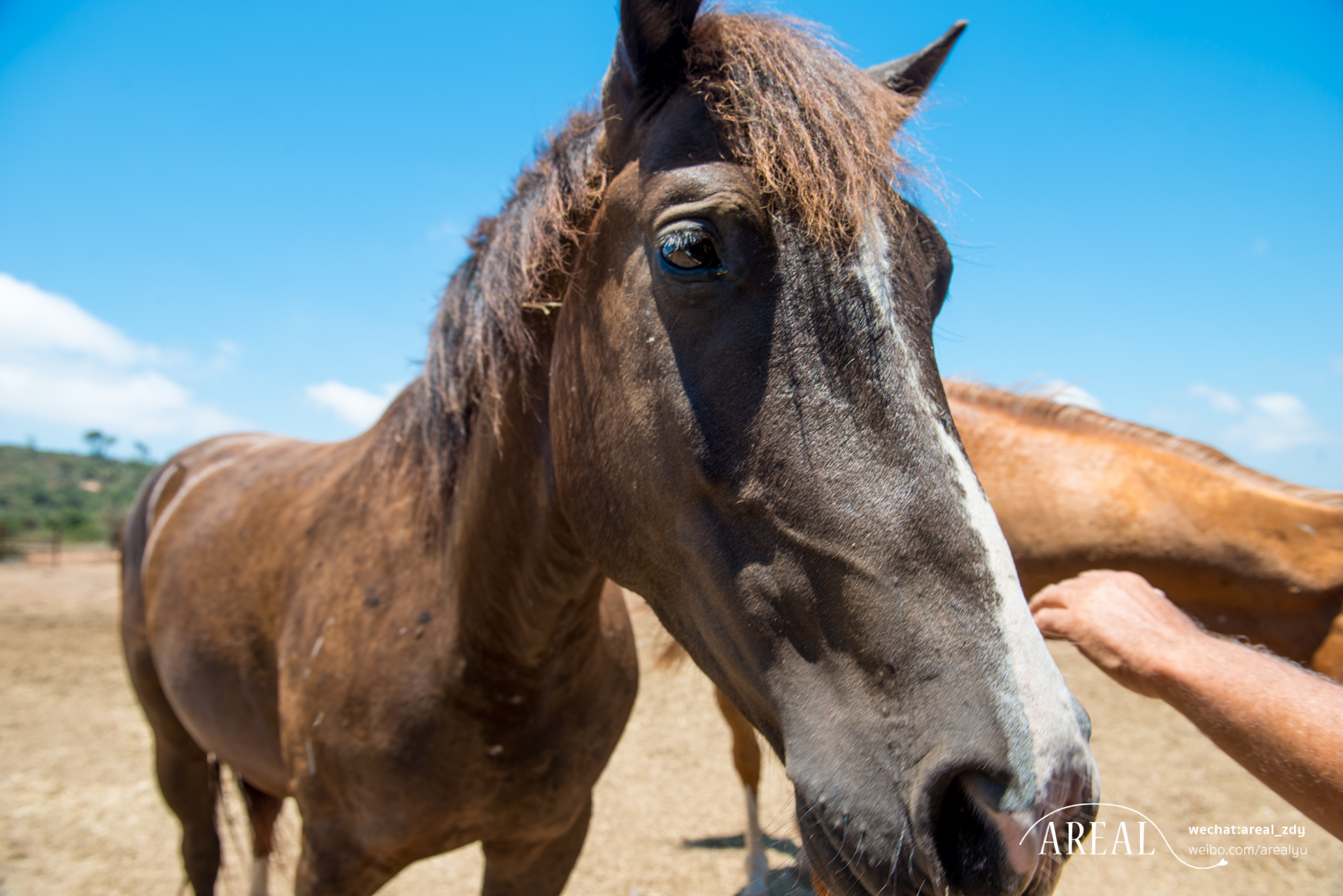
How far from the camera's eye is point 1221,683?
1.37 meters

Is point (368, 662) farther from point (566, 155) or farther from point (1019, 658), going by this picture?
point (1019, 658)

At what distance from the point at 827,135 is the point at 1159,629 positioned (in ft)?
4.19

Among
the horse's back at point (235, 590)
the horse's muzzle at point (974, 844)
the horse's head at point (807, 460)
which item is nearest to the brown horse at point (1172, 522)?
the horse's head at point (807, 460)

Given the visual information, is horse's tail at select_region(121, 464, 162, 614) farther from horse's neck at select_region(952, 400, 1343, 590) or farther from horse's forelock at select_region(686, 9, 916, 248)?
horse's neck at select_region(952, 400, 1343, 590)

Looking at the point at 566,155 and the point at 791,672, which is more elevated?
the point at 566,155

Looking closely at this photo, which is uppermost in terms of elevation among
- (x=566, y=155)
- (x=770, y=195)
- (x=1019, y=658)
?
(x=566, y=155)

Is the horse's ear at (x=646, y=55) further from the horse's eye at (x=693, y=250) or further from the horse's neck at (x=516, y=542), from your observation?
the horse's neck at (x=516, y=542)

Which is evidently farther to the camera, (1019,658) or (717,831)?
(717,831)

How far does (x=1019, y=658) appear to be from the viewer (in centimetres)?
89

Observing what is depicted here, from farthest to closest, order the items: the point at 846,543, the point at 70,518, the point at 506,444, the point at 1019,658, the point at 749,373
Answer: the point at 70,518 → the point at 506,444 → the point at 749,373 → the point at 846,543 → the point at 1019,658

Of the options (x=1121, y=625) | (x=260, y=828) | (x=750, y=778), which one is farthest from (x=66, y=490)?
(x=1121, y=625)

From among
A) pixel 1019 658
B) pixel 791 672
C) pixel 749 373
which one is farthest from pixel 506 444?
pixel 1019 658

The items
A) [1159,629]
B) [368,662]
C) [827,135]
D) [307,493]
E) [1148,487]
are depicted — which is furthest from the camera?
[1148,487]

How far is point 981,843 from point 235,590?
2487 mm
